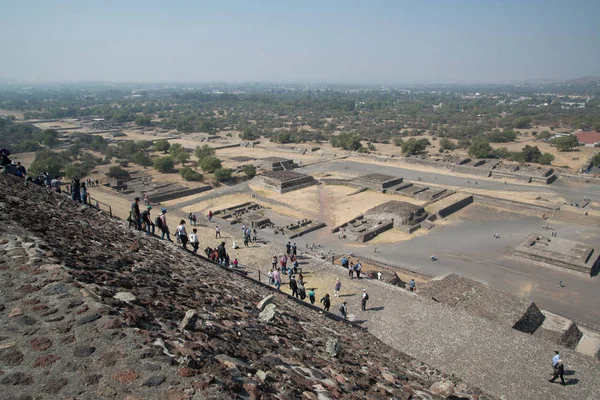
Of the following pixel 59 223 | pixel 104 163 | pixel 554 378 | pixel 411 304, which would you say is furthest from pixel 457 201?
pixel 104 163

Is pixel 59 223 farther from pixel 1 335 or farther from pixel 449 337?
pixel 449 337

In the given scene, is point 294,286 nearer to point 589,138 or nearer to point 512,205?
point 512,205

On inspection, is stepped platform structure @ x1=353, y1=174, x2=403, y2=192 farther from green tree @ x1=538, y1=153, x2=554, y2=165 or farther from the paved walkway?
the paved walkway

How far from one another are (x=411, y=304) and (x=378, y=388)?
8.04m

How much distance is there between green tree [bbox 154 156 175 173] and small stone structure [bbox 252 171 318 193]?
12.1 metres

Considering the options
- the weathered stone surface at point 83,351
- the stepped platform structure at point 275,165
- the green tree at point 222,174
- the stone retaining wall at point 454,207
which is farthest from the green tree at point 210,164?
the weathered stone surface at point 83,351

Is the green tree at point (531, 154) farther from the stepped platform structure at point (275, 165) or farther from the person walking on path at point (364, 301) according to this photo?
the person walking on path at point (364, 301)

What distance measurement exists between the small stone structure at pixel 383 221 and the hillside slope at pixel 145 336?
54.0 ft

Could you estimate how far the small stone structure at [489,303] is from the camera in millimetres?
13492

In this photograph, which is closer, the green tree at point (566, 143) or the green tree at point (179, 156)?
the green tree at point (179, 156)

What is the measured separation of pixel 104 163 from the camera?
161 ft

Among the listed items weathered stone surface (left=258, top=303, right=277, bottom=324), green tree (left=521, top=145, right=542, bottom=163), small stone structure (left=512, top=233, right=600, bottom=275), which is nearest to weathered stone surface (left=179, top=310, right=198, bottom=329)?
weathered stone surface (left=258, top=303, right=277, bottom=324)

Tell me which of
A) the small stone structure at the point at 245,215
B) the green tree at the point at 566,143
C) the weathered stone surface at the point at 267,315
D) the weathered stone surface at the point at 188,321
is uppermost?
the weathered stone surface at the point at 188,321

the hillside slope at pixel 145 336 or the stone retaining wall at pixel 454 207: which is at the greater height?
the hillside slope at pixel 145 336
